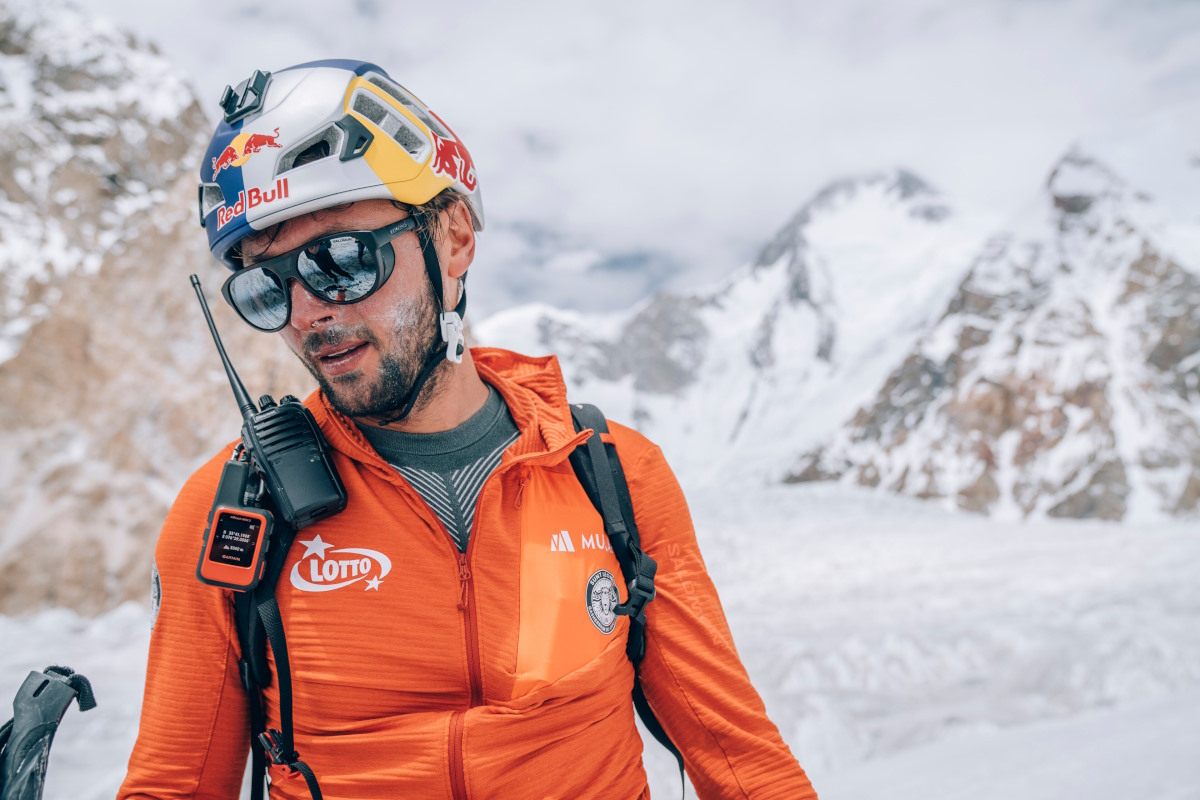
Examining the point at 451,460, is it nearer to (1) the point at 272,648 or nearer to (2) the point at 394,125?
(1) the point at 272,648

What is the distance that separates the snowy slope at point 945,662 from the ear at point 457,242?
3954 mm

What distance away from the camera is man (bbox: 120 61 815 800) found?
2020 millimetres

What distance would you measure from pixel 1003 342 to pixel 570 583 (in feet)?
320

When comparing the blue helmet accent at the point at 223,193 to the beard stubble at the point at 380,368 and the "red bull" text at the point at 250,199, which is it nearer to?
the "red bull" text at the point at 250,199

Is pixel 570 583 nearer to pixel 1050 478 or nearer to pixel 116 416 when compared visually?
pixel 116 416

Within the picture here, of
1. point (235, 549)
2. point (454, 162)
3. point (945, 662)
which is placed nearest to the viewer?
point (235, 549)

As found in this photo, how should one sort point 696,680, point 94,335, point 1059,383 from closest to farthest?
point 696,680, point 94,335, point 1059,383

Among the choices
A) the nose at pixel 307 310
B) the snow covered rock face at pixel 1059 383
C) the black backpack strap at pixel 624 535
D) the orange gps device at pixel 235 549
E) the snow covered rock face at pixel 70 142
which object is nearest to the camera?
the orange gps device at pixel 235 549

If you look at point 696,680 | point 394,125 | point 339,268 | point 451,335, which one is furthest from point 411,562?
point 394,125

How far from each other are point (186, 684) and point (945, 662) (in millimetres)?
7601

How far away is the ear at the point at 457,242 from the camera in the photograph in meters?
2.63

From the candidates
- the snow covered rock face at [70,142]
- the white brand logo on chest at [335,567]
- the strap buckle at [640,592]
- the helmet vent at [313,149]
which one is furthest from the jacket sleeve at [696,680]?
the snow covered rock face at [70,142]

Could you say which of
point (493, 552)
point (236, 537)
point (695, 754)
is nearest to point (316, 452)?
point (236, 537)

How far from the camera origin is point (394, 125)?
8.20ft
